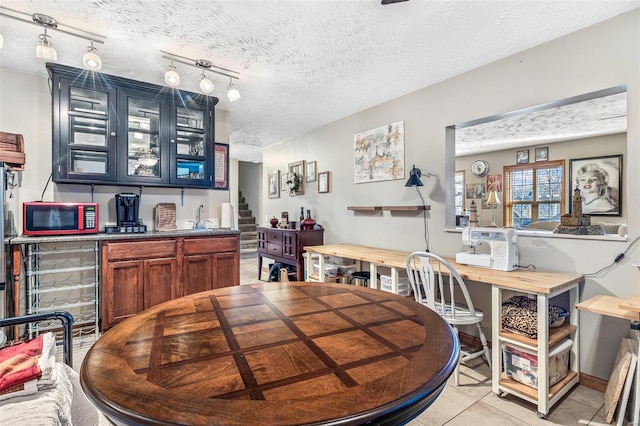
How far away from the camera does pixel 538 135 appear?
536 cm

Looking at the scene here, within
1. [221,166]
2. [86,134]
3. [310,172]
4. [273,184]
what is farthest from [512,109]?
[273,184]

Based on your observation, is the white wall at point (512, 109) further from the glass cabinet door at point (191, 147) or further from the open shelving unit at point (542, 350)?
the glass cabinet door at point (191, 147)

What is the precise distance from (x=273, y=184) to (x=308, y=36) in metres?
3.98

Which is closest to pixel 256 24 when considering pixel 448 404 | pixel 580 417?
pixel 448 404

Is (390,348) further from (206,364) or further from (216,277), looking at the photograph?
(216,277)

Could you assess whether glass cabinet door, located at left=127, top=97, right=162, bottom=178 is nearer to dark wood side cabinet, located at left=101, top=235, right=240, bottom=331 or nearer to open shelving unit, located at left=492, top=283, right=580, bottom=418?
dark wood side cabinet, located at left=101, top=235, right=240, bottom=331

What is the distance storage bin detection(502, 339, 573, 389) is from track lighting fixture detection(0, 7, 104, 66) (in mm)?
3730

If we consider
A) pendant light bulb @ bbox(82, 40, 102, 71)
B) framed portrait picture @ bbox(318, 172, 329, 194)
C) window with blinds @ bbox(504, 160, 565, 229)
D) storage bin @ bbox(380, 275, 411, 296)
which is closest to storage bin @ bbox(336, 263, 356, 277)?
storage bin @ bbox(380, 275, 411, 296)

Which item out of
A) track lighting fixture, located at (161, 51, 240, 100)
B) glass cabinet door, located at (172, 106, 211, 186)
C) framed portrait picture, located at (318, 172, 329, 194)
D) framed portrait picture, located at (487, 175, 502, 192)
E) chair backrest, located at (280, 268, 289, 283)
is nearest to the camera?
track lighting fixture, located at (161, 51, 240, 100)

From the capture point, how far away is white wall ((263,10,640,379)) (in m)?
2.10

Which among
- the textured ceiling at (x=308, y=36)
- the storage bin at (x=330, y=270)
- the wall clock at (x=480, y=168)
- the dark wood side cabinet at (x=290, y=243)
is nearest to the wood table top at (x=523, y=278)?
Result: the storage bin at (x=330, y=270)

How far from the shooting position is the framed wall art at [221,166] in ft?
13.5

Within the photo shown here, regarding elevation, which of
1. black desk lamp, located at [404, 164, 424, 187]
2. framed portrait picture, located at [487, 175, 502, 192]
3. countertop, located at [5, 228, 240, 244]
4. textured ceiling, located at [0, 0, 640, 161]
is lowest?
countertop, located at [5, 228, 240, 244]

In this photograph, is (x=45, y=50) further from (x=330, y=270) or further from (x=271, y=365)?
(x=330, y=270)
